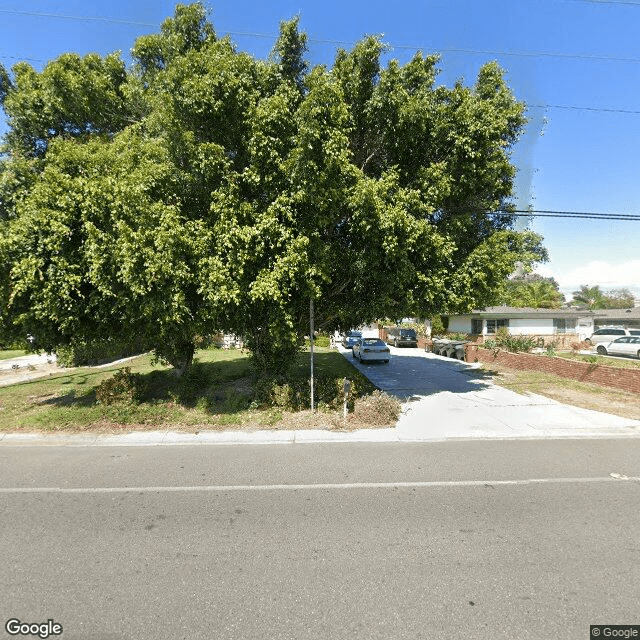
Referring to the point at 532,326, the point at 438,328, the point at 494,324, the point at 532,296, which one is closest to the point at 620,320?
the point at 532,296

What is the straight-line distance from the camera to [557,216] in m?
10.9

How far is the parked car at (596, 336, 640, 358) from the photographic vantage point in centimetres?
2115

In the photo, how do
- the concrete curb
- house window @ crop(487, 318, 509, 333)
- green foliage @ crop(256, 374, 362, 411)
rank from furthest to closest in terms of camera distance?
house window @ crop(487, 318, 509, 333) → green foliage @ crop(256, 374, 362, 411) → the concrete curb

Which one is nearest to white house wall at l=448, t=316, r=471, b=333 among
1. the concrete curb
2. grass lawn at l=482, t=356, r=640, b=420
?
grass lawn at l=482, t=356, r=640, b=420

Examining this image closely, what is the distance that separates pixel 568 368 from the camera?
14148 millimetres

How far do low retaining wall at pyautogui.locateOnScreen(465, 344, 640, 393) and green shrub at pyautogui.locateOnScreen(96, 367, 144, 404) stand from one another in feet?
48.1

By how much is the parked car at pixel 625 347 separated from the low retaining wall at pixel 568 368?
882cm

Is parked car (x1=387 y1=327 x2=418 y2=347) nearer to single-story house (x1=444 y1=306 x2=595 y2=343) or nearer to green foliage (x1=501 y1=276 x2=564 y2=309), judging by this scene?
single-story house (x1=444 y1=306 x2=595 y2=343)

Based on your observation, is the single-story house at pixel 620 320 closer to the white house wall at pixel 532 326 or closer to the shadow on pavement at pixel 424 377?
the white house wall at pixel 532 326

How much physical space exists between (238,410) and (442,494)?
5.83 meters

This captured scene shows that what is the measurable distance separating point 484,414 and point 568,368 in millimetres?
7159

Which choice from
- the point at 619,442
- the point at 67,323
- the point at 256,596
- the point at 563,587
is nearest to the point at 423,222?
the point at 619,442

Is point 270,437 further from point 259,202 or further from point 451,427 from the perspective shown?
point 259,202

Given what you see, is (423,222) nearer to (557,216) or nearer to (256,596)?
(557,216)
